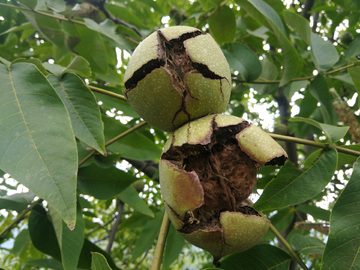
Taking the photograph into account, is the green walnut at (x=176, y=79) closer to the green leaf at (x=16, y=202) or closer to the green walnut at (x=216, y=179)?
the green walnut at (x=216, y=179)

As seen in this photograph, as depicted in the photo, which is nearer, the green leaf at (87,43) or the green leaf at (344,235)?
the green leaf at (344,235)

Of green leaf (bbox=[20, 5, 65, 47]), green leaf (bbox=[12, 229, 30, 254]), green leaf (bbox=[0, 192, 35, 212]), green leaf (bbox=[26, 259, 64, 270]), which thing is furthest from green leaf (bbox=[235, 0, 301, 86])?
green leaf (bbox=[12, 229, 30, 254])

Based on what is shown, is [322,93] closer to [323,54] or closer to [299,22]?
[323,54]

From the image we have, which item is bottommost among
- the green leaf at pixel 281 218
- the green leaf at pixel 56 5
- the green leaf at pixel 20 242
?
the green leaf at pixel 20 242

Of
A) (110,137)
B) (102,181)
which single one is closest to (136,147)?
(110,137)

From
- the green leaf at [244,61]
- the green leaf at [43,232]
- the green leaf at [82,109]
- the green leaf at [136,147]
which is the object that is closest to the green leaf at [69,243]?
the green leaf at [43,232]
